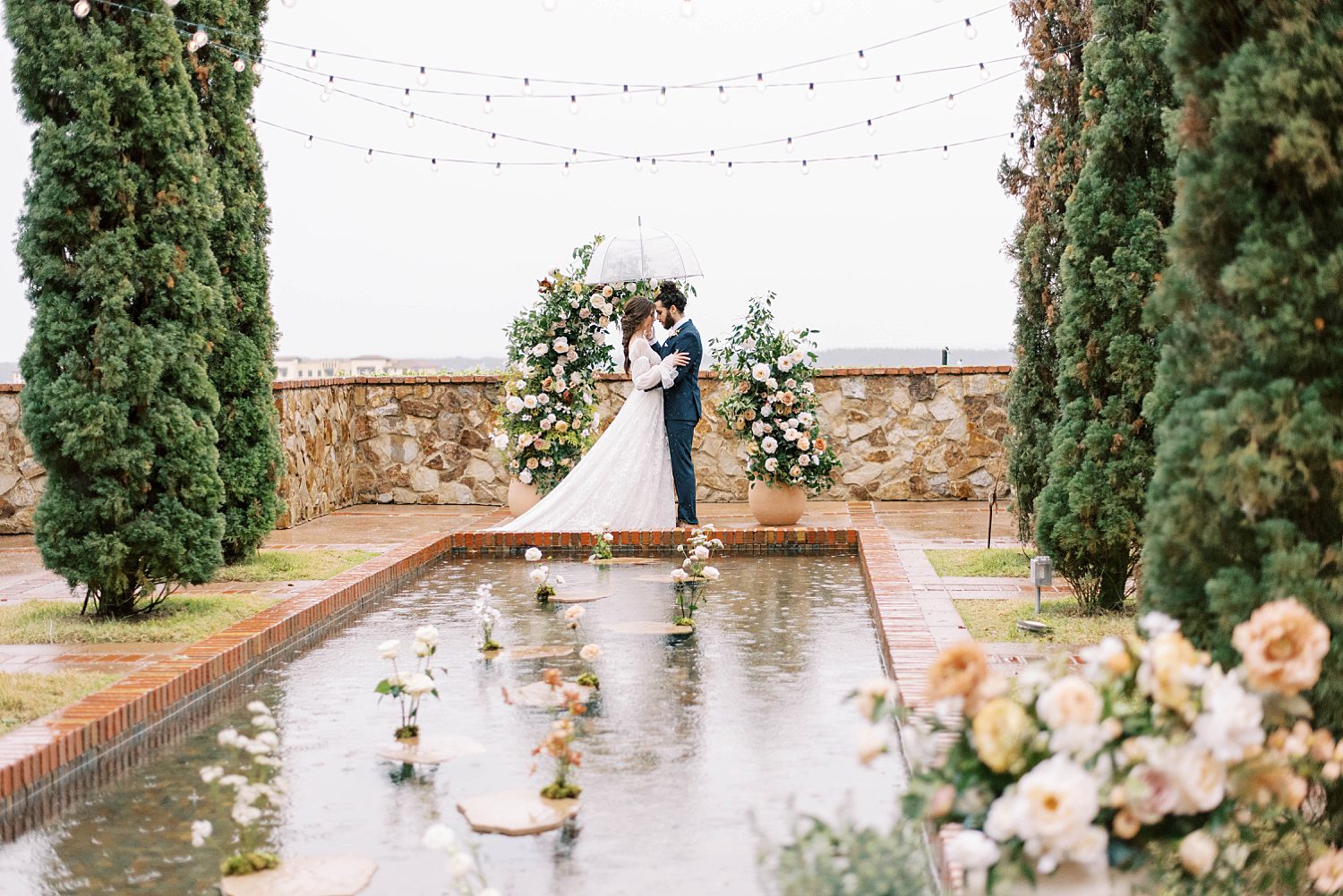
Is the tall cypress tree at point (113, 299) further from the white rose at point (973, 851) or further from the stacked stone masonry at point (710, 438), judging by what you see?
the stacked stone masonry at point (710, 438)

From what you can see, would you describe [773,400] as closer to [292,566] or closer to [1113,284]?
[292,566]

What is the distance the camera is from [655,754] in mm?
4816

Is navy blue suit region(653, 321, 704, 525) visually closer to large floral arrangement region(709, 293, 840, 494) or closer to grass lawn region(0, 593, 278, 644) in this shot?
large floral arrangement region(709, 293, 840, 494)

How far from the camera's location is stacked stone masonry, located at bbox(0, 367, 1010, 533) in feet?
43.9

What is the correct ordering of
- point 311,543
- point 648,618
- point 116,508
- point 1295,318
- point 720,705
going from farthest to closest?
point 311,543 < point 648,618 < point 116,508 < point 720,705 < point 1295,318

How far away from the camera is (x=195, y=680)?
5672 millimetres

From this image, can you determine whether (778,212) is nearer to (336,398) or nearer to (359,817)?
(336,398)

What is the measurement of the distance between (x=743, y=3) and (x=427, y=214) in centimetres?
448

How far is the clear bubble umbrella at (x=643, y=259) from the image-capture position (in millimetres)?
11336

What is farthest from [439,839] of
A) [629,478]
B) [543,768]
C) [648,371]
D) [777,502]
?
[777,502]

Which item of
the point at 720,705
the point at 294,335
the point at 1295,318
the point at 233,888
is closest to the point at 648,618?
the point at 720,705

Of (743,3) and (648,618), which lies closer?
(648,618)

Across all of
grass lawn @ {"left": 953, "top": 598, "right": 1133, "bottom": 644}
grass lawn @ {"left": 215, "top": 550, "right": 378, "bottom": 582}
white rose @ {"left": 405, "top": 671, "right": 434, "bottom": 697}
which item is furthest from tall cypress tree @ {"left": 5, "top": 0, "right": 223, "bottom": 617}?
grass lawn @ {"left": 953, "top": 598, "right": 1133, "bottom": 644}

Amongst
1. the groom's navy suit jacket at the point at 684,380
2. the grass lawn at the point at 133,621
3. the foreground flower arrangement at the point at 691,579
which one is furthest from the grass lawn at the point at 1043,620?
the groom's navy suit jacket at the point at 684,380
